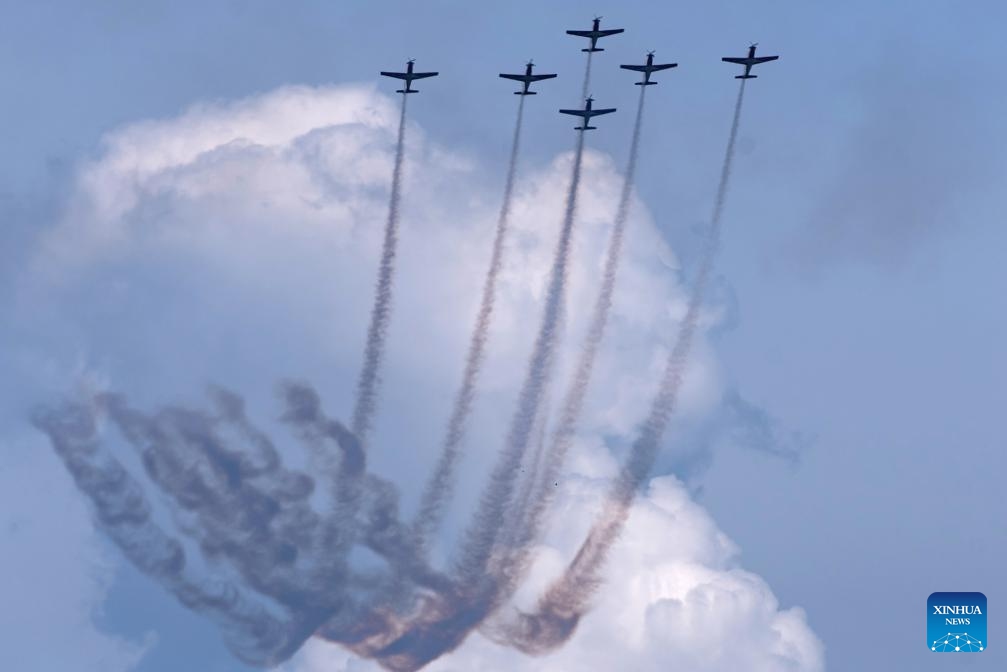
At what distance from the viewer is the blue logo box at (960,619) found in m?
195

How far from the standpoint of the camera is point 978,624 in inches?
7726

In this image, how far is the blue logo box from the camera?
639 ft

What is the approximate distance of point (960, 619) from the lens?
197 meters
